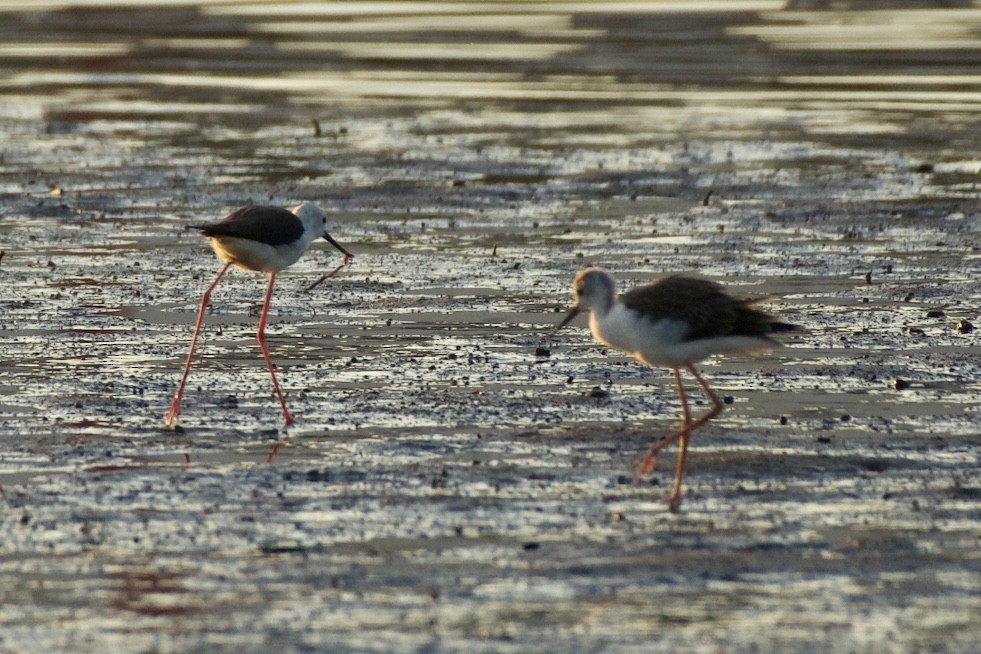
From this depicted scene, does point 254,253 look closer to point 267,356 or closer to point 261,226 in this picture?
point 261,226

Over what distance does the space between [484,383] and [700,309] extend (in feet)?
5.32

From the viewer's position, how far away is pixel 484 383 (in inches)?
408

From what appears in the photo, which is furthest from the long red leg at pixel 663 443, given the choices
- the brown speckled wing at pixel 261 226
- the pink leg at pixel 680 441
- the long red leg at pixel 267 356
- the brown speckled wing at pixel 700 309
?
the brown speckled wing at pixel 261 226

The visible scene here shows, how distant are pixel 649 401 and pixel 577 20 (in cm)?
2467

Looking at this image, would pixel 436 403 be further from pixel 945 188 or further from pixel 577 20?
pixel 577 20

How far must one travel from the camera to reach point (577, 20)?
33969 millimetres

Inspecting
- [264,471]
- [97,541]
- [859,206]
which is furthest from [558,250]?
[97,541]

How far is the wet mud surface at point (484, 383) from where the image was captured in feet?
22.2

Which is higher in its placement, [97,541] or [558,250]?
[558,250]

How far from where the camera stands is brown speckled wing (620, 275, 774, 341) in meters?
9.26

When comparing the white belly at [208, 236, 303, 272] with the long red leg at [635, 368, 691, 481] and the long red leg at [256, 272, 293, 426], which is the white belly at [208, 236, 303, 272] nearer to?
the long red leg at [256, 272, 293, 426]

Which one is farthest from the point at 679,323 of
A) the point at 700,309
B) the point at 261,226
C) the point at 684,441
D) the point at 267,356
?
the point at 261,226

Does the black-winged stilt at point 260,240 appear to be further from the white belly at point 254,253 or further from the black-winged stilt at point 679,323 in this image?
the black-winged stilt at point 679,323

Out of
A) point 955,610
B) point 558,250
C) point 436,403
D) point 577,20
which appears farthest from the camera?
point 577,20
